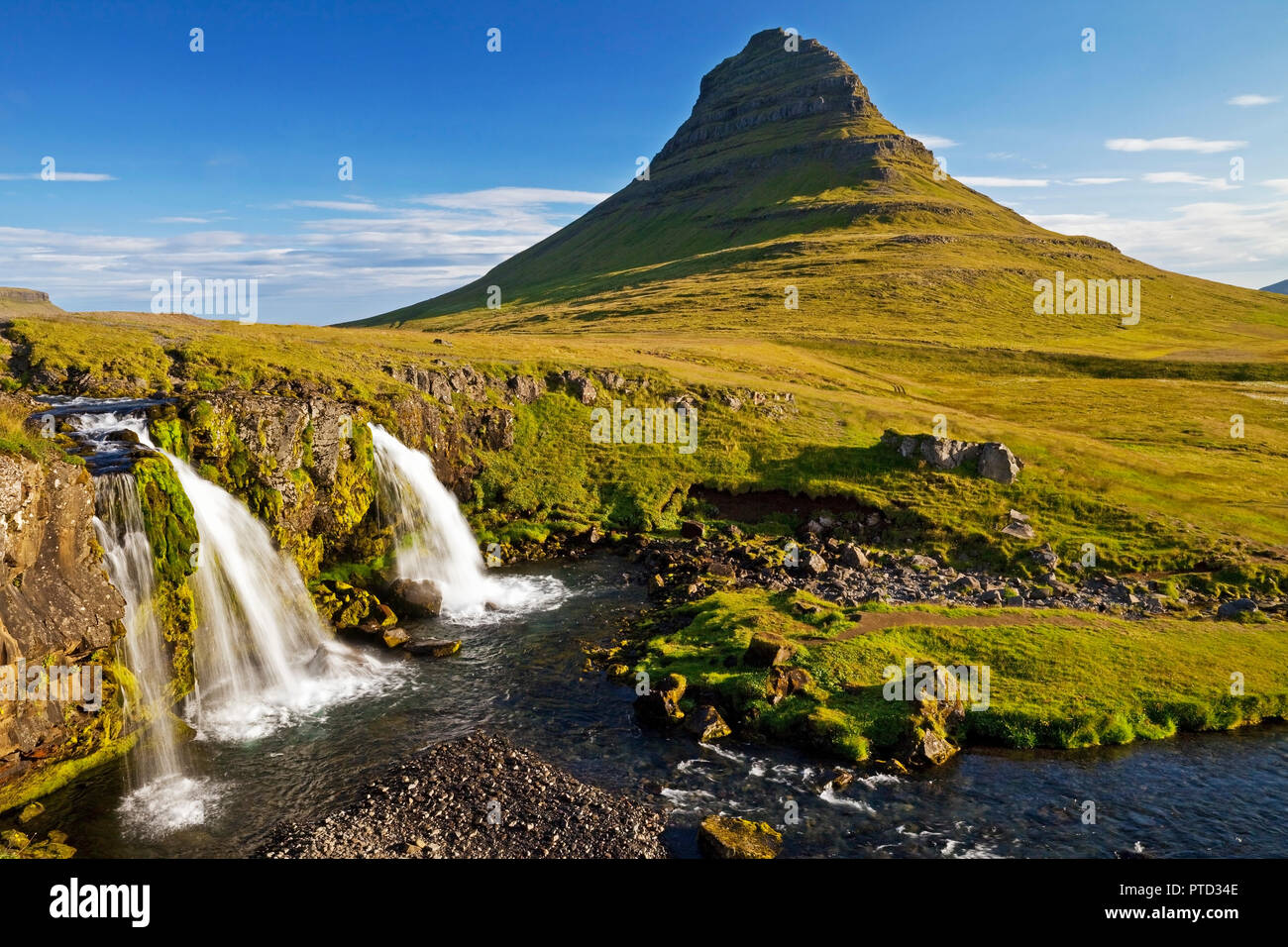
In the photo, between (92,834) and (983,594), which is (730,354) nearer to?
(983,594)

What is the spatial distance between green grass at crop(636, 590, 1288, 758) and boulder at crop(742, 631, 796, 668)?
494 millimetres

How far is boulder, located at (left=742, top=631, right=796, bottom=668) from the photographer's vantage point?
30094 millimetres

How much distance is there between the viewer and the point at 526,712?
2852 centimetres

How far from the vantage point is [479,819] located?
21281 mm

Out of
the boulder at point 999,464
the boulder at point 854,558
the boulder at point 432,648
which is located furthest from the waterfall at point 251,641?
the boulder at point 999,464

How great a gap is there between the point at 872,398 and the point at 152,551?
7023 centimetres

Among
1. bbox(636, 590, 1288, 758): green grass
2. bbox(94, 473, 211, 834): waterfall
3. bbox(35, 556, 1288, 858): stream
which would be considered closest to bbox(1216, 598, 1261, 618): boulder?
bbox(636, 590, 1288, 758): green grass

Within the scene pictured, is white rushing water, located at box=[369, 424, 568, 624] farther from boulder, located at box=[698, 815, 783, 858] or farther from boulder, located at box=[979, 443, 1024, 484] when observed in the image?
boulder, located at box=[979, 443, 1024, 484]

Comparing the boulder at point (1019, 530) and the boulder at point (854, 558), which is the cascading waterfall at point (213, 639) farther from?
the boulder at point (1019, 530)

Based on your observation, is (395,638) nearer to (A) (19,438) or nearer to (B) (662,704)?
(B) (662,704)

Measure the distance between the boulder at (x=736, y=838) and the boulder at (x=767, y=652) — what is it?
29.7 feet

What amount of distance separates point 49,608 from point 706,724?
22.8m

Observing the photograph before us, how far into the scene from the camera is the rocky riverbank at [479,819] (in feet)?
65.6

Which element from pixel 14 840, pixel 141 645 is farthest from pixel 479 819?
pixel 141 645
